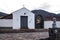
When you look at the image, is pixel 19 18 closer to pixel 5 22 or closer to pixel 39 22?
pixel 5 22

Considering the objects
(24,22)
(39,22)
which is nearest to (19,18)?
(24,22)

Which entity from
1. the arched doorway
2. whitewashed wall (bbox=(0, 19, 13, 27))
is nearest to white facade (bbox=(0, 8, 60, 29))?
whitewashed wall (bbox=(0, 19, 13, 27))

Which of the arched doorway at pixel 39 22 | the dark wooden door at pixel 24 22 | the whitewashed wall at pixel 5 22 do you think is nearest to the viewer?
the dark wooden door at pixel 24 22

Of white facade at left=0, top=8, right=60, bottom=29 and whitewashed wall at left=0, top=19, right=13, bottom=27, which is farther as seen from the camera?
whitewashed wall at left=0, top=19, right=13, bottom=27

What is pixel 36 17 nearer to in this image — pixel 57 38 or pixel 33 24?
pixel 33 24

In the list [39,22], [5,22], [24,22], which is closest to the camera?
[24,22]

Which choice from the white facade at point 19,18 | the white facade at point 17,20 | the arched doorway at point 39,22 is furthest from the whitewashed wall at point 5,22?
the arched doorway at point 39,22

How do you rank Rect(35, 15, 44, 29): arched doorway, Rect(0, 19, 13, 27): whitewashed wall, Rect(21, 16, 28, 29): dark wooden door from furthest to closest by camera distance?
Rect(35, 15, 44, 29): arched doorway → Rect(0, 19, 13, 27): whitewashed wall → Rect(21, 16, 28, 29): dark wooden door

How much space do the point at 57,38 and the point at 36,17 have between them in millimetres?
11947

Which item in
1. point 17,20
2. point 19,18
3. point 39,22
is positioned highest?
point 19,18

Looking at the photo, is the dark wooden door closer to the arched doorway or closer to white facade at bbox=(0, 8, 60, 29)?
white facade at bbox=(0, 8, 60, 29)

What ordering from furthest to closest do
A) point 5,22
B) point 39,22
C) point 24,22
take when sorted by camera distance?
1. point 39,22
2. point 5,22
3. point 24,22

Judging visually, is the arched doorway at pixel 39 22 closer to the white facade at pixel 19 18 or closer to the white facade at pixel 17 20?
the white facade at pixel 17 20

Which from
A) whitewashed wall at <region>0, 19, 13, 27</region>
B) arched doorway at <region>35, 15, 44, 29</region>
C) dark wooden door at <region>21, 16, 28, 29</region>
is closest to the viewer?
dark wooden door at <region>21, 16, 28, 29</region>
